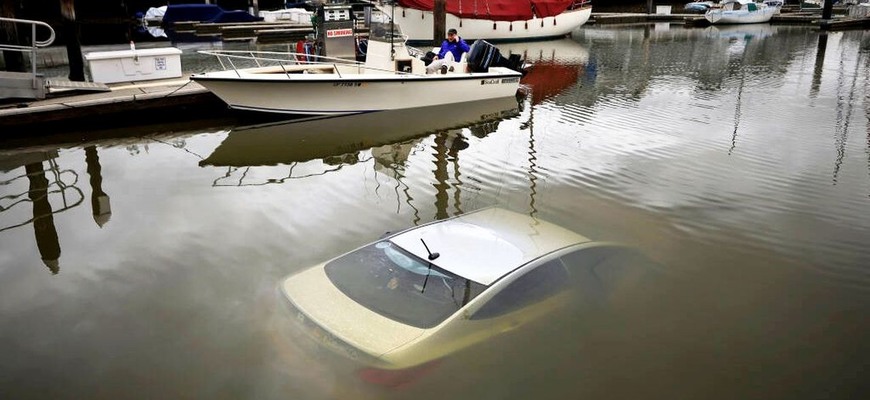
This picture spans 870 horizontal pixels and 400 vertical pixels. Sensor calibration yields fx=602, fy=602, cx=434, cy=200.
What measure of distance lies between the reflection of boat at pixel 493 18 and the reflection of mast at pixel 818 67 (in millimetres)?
13284

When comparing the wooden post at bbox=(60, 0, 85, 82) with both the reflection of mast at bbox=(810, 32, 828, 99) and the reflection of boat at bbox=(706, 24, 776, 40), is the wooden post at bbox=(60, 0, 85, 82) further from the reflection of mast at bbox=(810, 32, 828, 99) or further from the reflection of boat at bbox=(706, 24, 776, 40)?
the reflection of boat at bbox=(706, 24, 776, 40)

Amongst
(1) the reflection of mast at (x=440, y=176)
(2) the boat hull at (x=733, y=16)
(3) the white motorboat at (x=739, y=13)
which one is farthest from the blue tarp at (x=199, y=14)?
(3) the white motorboat at (x=739, y=13)

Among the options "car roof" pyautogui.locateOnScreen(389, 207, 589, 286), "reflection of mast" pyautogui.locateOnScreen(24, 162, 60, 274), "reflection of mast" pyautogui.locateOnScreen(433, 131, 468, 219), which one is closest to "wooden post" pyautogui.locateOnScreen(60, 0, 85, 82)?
"reflection of mast" pyautogui.locateOnScreen(24, 162, 60, 274)

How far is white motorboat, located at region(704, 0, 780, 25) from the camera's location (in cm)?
4284

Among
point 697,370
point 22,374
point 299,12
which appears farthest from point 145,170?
point 299,12

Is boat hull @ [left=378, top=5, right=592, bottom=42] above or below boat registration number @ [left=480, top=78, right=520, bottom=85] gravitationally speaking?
above

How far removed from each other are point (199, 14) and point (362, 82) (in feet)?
99.1

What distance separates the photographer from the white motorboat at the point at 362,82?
12.4 m

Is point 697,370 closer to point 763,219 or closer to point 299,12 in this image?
point 763,219

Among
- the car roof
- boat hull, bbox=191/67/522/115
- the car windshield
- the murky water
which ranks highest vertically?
boat hull, bbox=191/67/522/115

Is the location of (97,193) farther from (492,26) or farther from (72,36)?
(492,26)

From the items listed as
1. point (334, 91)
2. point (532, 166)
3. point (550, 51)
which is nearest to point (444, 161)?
point (532, 166)

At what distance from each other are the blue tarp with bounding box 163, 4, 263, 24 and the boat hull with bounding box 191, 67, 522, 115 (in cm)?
2835

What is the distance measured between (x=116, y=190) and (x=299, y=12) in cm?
3523
